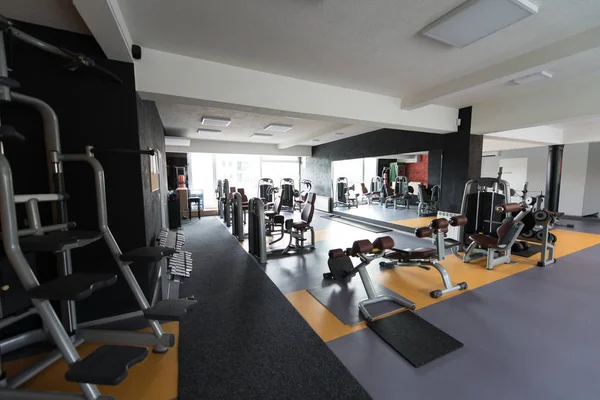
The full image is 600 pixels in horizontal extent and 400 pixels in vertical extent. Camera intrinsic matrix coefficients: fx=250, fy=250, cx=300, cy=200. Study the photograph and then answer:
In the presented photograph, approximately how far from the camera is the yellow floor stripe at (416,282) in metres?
2.13

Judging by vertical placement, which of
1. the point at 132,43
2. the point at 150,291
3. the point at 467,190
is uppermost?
the point at 132,43

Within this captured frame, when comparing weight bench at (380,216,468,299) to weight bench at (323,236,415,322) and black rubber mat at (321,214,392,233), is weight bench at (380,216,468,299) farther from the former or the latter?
black rubber mat at (321,214,392,233)

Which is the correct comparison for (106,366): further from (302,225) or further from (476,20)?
(302,225)

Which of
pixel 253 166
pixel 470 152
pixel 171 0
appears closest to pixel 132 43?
pixel 171 0

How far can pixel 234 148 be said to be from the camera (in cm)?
823

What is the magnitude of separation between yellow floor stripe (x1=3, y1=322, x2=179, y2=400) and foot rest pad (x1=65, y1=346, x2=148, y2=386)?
461 millimetres

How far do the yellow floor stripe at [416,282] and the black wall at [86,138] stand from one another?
159 centimetres

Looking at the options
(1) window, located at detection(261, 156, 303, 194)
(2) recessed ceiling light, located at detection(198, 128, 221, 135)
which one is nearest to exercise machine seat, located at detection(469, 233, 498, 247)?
(2) recessed ceiling light, located at detection(198, 128, 221, 135)

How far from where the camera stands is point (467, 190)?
12.7 ft

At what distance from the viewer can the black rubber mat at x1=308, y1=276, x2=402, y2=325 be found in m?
2.28

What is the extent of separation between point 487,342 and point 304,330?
1404 millimetres

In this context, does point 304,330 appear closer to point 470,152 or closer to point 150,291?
point 150,291

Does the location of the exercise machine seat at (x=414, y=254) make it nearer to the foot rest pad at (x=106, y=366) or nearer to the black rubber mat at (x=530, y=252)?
the black rubber mat at (x=530, y=252)

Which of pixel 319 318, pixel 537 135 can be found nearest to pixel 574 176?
pixel 537 135
